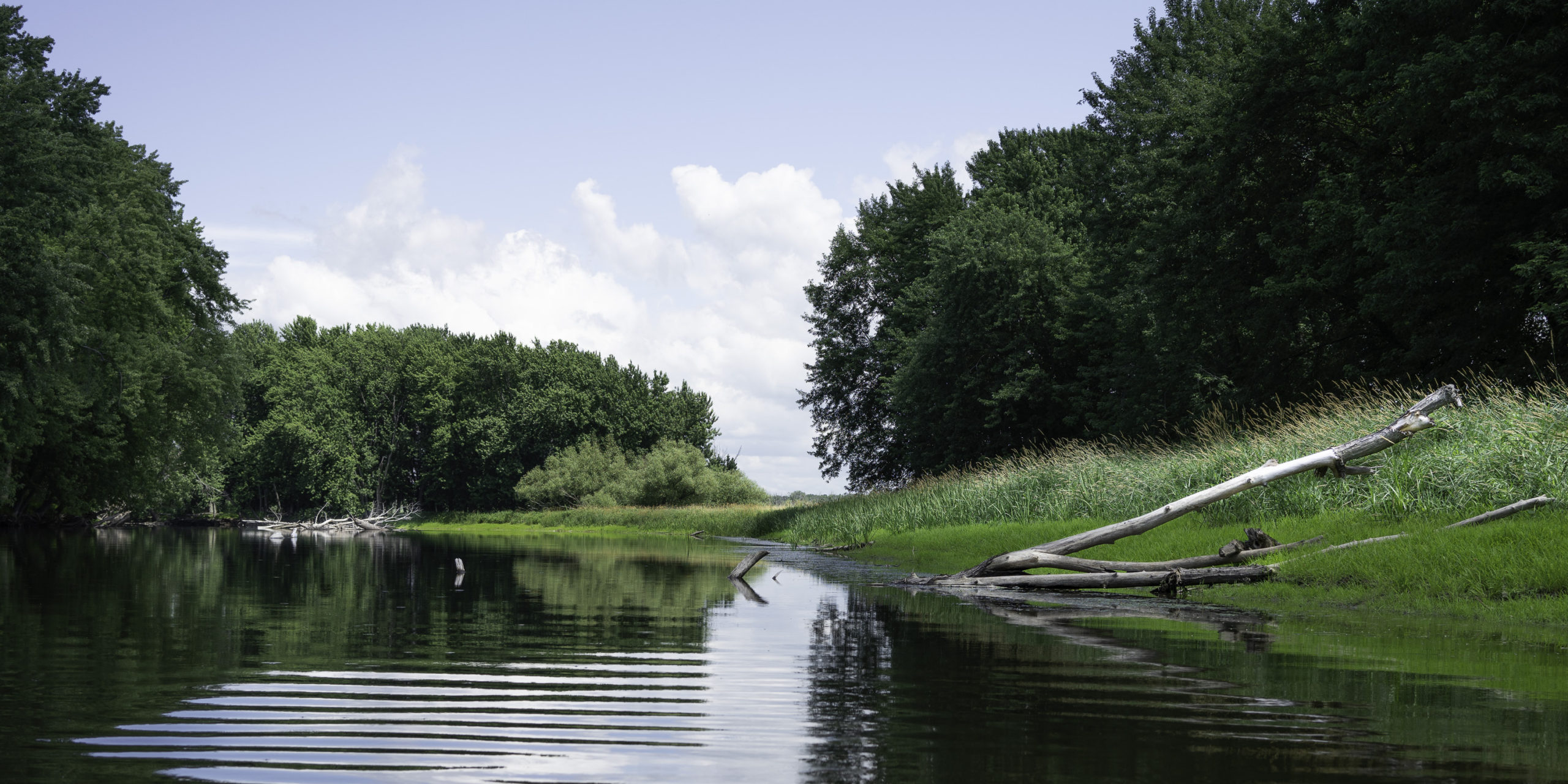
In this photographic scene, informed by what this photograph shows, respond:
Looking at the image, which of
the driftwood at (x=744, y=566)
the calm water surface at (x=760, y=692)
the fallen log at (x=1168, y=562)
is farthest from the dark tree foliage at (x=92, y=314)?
the fallen log at (x=1168, y=562)

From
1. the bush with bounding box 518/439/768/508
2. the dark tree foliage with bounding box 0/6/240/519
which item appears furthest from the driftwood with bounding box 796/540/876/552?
the bush with bounding box 518/439/768/508

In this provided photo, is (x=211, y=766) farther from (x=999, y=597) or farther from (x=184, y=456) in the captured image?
(x=184, y=456)

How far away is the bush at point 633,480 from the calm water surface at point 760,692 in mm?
→ 70180

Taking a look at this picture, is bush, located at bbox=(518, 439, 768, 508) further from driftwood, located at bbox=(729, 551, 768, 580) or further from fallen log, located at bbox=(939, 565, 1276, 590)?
fallen log, located at bbox=(939, 565, 1276, 590)

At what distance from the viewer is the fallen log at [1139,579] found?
60.3 feet

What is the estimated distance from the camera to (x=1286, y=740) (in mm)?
7352

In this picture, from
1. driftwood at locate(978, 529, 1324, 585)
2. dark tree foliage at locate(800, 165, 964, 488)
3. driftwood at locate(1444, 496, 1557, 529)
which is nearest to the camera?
driftwood at locate(1444, 496, 1557, 529)

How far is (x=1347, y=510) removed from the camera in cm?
2059

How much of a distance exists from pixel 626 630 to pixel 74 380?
131 ft

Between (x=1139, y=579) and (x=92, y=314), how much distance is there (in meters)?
45.4

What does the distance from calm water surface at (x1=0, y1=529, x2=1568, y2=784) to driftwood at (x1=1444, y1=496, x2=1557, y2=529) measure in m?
3.55

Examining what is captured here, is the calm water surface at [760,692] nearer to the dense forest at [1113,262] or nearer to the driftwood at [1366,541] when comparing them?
the driftwood at [1366,541]

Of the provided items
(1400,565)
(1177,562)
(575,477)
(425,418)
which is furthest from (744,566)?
(425,418)

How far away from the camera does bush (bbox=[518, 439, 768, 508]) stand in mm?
89062
